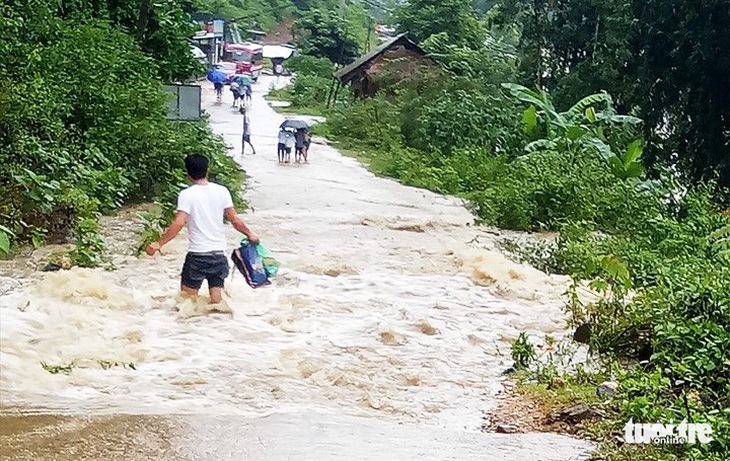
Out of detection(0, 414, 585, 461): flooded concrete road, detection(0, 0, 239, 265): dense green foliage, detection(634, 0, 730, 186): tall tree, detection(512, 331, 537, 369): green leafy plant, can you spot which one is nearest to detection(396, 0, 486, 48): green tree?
detection(634, 0, 730, 186): tall tree

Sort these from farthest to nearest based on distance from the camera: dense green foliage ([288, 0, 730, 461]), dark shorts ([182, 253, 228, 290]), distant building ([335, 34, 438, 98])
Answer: distant building ([335, 34, 438, 98]) → dark shorts ([182, 253, 228, 290]) → dense green foliage ([288, 0, 730, 461])

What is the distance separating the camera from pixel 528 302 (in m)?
10.9

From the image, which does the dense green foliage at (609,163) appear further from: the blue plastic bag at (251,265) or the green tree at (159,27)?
the green tree at (159,27)

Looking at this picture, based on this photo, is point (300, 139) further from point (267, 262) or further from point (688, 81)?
point (267, 262)

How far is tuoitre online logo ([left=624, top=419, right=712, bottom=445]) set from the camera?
5.47m

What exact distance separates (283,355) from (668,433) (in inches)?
142

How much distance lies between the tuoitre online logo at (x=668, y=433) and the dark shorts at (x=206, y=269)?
4.34 meters

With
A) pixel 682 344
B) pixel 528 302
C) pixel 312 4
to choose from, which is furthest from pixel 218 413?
pixel 312 4

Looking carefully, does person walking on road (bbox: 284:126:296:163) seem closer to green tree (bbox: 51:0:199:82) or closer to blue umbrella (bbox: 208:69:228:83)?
green tree (bbox: 51:0:199:82)

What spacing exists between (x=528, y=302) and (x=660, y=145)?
457 inches

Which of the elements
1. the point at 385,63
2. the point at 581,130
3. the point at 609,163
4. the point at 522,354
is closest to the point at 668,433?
the point at 522,354

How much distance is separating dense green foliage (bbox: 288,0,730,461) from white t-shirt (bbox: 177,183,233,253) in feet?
9.30

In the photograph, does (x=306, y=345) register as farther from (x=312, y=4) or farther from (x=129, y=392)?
(x=312, y=4)

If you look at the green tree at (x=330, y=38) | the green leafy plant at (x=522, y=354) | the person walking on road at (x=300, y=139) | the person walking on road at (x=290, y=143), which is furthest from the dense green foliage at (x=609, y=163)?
the green tree at (x=330, y=38)
